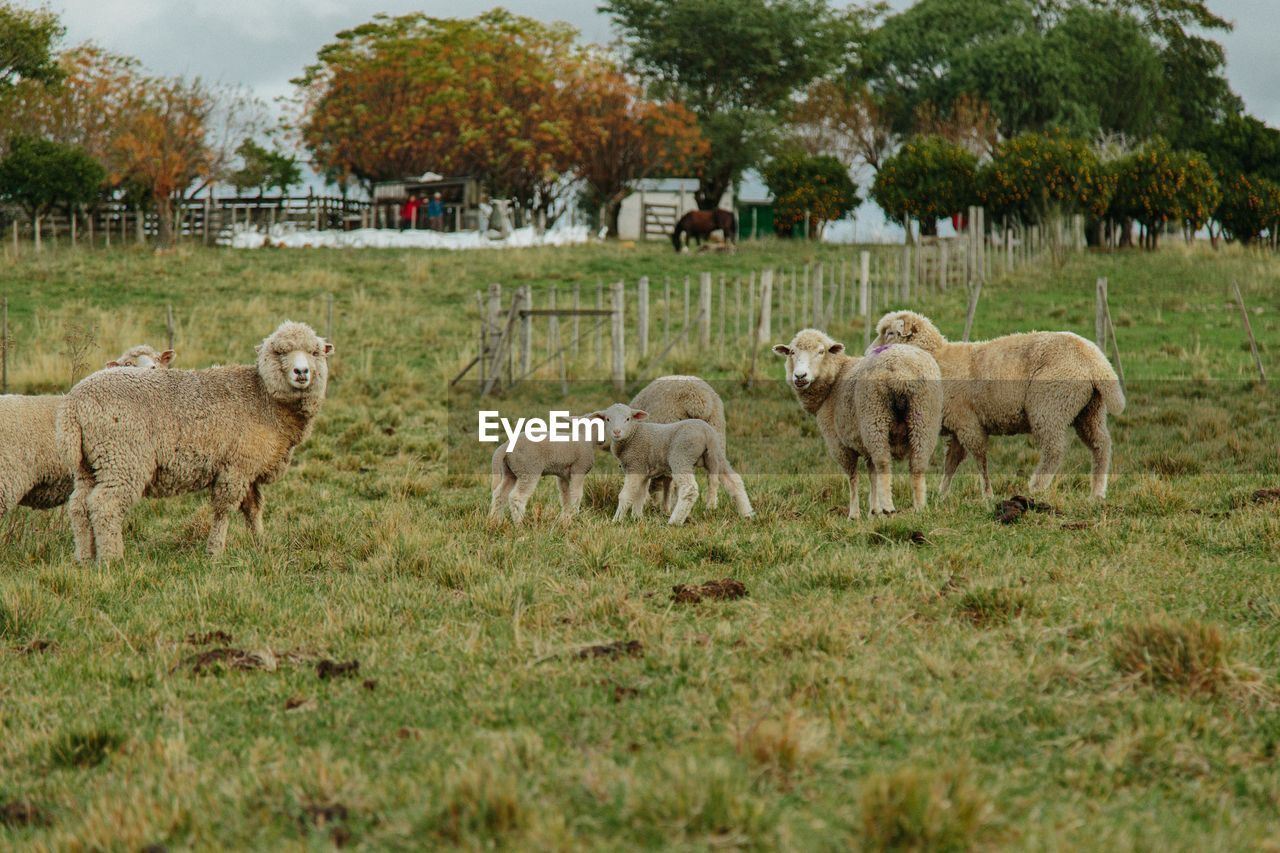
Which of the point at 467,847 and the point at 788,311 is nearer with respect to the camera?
the point at 467,847

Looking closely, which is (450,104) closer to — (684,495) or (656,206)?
(656,206)

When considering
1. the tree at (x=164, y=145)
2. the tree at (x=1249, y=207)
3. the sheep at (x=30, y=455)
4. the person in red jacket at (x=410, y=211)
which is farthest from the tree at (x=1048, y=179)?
the sheep at (x=30, y=455)

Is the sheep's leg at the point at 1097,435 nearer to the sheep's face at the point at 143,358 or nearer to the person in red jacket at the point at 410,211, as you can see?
the sheep's face at the point at 143,358

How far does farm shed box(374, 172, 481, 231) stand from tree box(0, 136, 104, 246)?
443 inches

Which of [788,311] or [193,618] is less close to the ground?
[788,311]

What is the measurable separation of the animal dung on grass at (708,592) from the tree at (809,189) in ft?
137

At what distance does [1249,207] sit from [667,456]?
39.6 m

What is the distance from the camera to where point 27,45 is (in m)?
41.1

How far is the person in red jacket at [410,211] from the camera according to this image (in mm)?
48719

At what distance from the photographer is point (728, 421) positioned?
1490cm

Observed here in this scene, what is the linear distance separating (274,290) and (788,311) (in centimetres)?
1187

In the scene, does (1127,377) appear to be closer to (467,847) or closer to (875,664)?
(875,664)

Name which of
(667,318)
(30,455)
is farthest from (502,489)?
(667,318)

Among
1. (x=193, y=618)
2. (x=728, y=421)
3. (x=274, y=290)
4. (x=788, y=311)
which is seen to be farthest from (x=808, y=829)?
(x=274, y=290)
